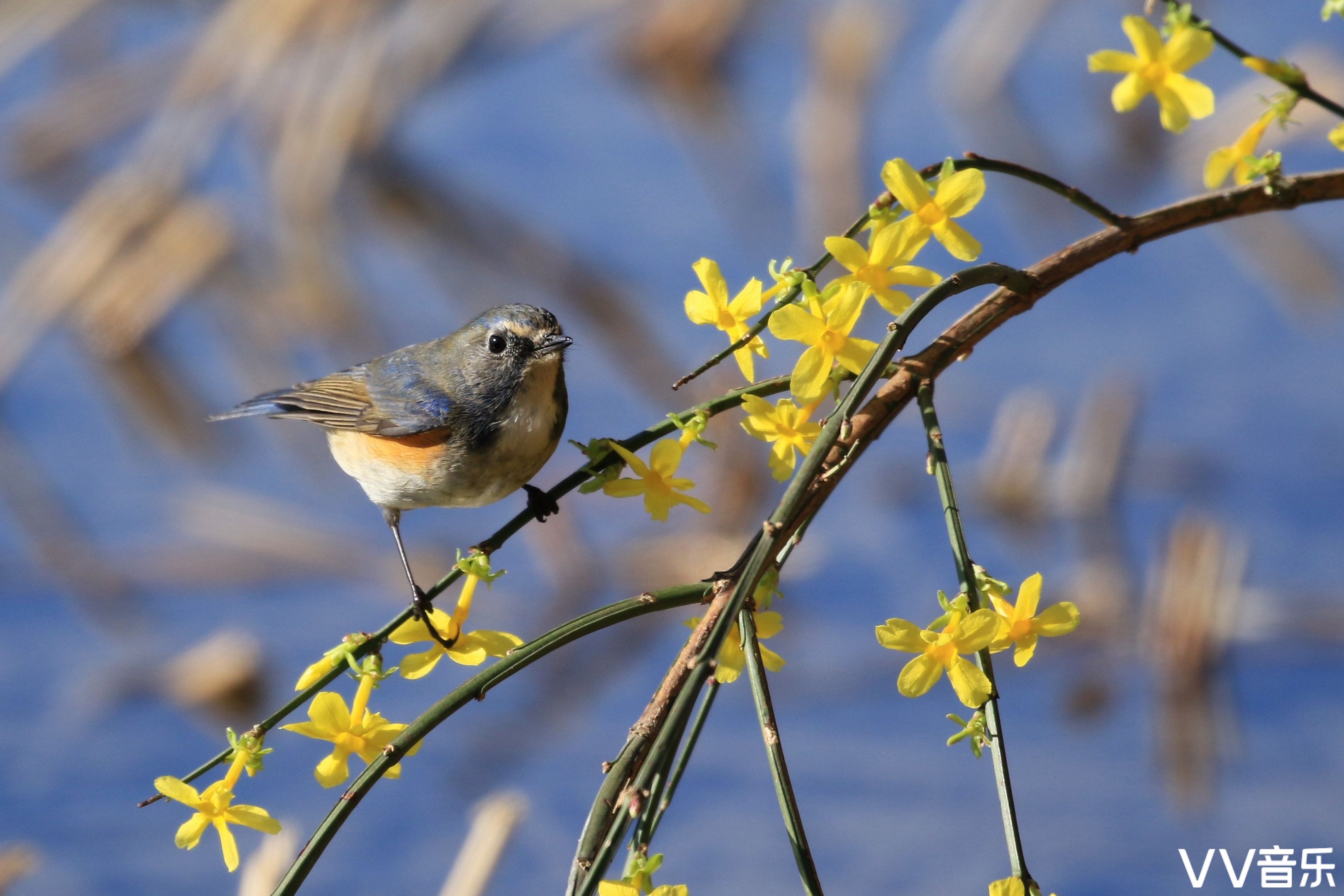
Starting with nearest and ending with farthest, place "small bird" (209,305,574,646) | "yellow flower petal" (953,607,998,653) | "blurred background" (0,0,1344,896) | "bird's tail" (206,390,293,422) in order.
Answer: "yellow flower petal" (953,607,998,653), "small bird" (209,305,574,646), "bird's tail" (206,390,293,422), "blurred background" (0,0,1344,896)

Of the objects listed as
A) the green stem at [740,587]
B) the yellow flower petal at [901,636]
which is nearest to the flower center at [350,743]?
the green stem at [740,587]

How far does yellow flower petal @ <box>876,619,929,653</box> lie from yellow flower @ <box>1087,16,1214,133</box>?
581 mm

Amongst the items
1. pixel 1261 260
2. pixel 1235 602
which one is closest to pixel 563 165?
pixel 1261 260

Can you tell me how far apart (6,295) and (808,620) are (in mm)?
4508

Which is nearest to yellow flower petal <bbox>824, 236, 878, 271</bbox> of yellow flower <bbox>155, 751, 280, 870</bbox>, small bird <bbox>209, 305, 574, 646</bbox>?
yellow flower <bbox>155, 751, 280, 870</bbox>

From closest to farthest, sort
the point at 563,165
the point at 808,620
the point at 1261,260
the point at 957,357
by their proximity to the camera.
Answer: the point at 957,357 → the point at 808,620 → the point at 1261,260 → the point at 563,165

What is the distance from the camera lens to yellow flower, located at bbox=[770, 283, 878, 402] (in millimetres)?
1469

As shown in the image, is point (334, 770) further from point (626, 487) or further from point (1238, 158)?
point (1238, 158)

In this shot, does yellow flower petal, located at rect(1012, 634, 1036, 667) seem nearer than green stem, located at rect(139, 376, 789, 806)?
Yes

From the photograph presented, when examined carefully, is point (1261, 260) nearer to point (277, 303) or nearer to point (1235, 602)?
point (1235, 602)

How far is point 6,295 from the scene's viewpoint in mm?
7289

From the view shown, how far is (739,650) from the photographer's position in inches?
60.3

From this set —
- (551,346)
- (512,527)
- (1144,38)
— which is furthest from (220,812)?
(551,346)

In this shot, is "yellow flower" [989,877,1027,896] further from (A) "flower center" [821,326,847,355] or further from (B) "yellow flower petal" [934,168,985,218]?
(B) "yellow flower petal" [934,168,985,218]
